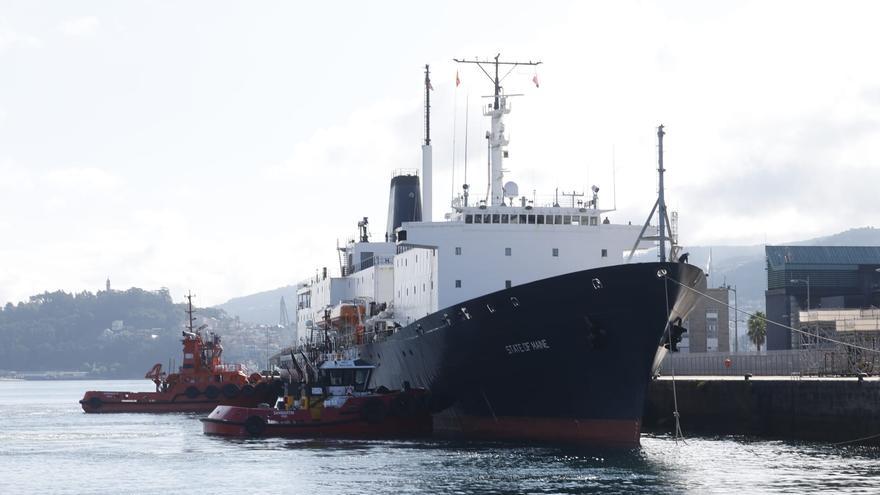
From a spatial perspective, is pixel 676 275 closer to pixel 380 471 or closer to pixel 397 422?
pixel 380 471

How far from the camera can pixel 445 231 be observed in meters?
45.3

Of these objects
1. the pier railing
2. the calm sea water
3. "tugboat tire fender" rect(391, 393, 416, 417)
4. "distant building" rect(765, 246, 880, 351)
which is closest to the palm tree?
"distant building" rect(765, 246, 880, 351)

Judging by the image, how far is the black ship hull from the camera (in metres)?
35.4

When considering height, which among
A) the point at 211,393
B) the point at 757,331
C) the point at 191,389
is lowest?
the point at 211,393

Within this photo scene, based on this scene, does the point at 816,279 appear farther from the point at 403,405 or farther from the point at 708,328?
the point at 403,405

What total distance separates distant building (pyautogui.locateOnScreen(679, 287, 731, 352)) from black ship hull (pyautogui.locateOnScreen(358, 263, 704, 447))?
40.2 m

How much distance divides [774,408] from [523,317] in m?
10.0

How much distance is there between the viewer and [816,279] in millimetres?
92375

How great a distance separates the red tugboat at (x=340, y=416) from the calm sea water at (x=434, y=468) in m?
1.08

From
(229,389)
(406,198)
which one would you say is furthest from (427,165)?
(229,389)

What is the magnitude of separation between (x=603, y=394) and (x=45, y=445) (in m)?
22.1

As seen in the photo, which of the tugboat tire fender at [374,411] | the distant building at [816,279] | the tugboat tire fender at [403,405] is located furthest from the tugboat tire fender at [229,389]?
the distant building at [816,279]

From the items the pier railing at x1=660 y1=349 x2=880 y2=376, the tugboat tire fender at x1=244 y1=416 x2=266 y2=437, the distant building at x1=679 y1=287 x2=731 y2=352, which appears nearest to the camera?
the tugboat tire fender at x1=244 y1=416 x2=266 y2=437

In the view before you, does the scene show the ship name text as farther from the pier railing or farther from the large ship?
the pier railing
